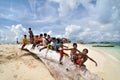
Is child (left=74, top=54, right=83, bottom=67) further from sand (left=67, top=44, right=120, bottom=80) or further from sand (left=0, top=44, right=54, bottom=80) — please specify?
sand (left=67, top=44, right=120, bottom=80)

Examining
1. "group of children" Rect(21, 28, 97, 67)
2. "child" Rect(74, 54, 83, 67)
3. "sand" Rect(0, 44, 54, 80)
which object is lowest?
"sand" Rect(0, 44, 54, 80)

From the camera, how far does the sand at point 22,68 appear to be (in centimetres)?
924

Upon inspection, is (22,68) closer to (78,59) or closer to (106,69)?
(78,59)

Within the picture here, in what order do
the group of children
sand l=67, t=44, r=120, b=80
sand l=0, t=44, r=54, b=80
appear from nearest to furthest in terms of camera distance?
1. the group of children
2. sand l=0, t=44, r=54, b=80
3. sand l=67, t=44, r=120, b=80

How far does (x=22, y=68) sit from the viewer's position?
10.3 meters

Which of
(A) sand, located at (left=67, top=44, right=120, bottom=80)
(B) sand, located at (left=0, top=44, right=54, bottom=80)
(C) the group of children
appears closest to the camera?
(C) the group of children

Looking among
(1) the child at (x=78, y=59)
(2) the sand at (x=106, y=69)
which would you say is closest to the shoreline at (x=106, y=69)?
(2) the sand at (x=106, y=69)

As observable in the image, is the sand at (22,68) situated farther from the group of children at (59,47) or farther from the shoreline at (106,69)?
the shoreline at (106,69)

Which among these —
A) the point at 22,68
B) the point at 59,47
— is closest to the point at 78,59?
the point at 59,47

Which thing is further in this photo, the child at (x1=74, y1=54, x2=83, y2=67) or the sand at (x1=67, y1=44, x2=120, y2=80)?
the sand at (x1=67, y1=44, x2=120, y2=80)

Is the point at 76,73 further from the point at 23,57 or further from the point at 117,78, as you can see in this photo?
the point at 23,57

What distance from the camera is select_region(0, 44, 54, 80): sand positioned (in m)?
9.24

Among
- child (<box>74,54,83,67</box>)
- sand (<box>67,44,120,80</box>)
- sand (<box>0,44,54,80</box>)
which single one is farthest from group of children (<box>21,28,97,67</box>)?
sand (<box>67,44,120,80</box>)

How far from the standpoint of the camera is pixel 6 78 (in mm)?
8898
